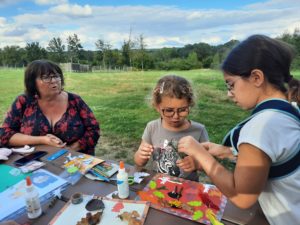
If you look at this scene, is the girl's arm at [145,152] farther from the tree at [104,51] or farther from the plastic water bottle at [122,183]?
the tree at [104,51]

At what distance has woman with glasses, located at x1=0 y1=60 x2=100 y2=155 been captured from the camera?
7.55 feet

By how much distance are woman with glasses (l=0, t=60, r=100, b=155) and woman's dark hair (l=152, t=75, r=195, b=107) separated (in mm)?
899

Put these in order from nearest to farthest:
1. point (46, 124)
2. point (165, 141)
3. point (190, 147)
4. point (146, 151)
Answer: point (190, 147) → point (146, 151) → point (165, 141) → point (46, 124)

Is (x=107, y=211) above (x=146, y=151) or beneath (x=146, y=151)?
beneath

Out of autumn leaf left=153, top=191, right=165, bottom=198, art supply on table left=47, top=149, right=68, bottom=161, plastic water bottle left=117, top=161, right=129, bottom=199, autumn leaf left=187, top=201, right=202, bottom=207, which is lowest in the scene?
autumn leaf left=187, top=201, right=202, bottom=207

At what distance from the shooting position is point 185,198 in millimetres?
1288

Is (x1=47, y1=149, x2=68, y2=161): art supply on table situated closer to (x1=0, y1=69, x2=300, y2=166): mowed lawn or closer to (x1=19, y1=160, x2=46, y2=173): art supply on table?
(x1=19, y1=160, x2=46, y2=173): art supply on table

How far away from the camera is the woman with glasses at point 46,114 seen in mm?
2301

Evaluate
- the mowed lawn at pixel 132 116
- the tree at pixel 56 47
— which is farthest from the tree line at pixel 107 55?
the mowed lawn at pixel 132 116

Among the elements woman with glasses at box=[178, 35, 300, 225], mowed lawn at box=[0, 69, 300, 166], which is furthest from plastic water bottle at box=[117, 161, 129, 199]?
mowed lawn at box=[0, 69, 300, 166]

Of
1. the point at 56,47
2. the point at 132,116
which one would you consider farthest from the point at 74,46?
the point at 132,116

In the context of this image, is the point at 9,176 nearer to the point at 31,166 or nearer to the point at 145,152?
the point at 31,166

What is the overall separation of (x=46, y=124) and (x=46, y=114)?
10 centimetres

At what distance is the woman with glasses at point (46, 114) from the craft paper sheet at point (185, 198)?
116 centimetres
